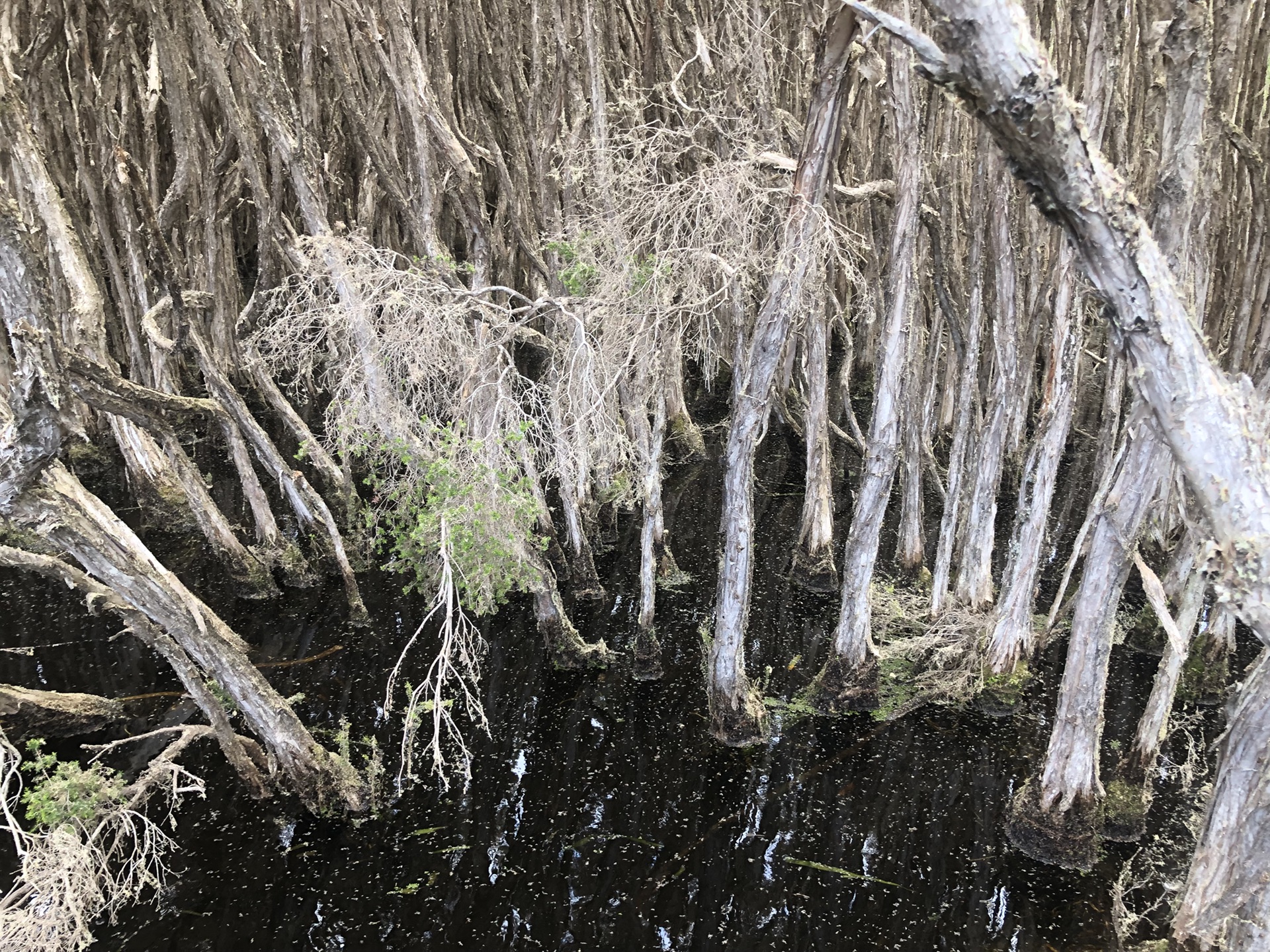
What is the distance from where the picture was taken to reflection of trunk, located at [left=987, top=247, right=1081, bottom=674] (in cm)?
746

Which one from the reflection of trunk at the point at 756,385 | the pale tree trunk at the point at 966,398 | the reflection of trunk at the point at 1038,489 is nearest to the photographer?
the reflection of trunk at the point at 756,385

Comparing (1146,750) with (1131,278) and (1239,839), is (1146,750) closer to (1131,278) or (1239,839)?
(1239,839)

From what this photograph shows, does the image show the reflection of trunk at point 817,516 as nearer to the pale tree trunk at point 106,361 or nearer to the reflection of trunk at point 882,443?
the reflection of trunk at point 882,443

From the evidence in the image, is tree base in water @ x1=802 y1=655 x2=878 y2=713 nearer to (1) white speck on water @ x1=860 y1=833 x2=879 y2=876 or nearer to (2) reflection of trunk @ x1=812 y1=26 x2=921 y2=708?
(2) reflection of trunk @ x1=812 y1=26 x2=921 y2=708

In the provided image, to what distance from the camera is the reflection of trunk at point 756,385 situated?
21.2 feet

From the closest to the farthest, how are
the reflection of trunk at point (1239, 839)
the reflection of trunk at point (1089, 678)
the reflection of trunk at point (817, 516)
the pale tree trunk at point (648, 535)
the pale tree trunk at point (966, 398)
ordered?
the reflection of trunk at point (1239, 839), the reflection of trunk at point (1089, 678), the pale tree trunk at point (966, 398), the pale tree trunk at point (648, 535), the reflection of trunk at point (817, 516)

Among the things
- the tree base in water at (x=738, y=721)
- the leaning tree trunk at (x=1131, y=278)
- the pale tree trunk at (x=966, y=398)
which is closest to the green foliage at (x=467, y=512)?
the tree base in water at (x=738, y=721)

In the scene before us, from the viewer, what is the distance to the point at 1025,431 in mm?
16812

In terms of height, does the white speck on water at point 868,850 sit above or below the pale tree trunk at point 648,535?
below

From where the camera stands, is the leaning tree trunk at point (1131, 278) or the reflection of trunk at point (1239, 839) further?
the reflection of trunk at point (1239, 839)

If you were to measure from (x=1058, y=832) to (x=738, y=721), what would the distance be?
2748mm

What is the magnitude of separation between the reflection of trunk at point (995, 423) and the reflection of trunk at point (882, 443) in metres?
0.93

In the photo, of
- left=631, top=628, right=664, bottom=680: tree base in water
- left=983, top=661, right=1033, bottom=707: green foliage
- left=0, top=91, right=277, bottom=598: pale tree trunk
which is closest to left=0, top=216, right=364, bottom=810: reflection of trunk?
left=0, top=91, right=277, bottom=598: pale tree trunk

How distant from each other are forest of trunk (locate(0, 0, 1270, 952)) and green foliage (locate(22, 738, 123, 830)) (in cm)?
6
